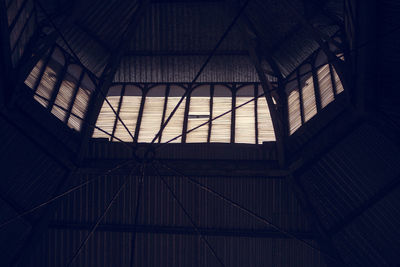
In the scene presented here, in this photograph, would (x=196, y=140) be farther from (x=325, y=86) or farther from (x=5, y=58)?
(x=5, y=58)

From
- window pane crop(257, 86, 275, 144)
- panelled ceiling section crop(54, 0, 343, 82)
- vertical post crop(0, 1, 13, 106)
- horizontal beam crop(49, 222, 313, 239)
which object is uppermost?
panelled ceiling section crop(54, 0, 343, 82)

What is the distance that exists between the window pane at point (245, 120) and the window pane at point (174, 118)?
312cm

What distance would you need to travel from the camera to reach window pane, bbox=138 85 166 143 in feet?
91.5

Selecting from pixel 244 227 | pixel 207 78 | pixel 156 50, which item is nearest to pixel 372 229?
pixel 244 227

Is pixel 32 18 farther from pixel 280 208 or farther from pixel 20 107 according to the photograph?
pixel 280 208

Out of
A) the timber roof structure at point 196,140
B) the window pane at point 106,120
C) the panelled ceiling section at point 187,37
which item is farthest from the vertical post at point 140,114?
the window pane at point 106,120

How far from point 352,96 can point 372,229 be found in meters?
6.34

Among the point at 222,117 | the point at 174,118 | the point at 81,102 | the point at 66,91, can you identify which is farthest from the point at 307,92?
the point at 66,91

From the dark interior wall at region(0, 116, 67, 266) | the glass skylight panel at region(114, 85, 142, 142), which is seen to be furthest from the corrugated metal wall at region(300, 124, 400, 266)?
the dark interior wall at region(0, 116, 67, 266)

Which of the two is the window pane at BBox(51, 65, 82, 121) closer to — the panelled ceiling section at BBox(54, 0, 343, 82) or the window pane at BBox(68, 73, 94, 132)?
the window pane at BBox(68, 73, 94, 132)

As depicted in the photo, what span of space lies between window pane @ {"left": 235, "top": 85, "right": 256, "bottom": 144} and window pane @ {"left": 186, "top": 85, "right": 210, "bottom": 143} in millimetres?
1706

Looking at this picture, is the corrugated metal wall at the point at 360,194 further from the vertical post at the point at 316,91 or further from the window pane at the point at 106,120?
the window pane at the point at 106,120

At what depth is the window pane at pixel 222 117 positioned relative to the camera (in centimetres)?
2727

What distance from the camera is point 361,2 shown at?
53.5 ft
